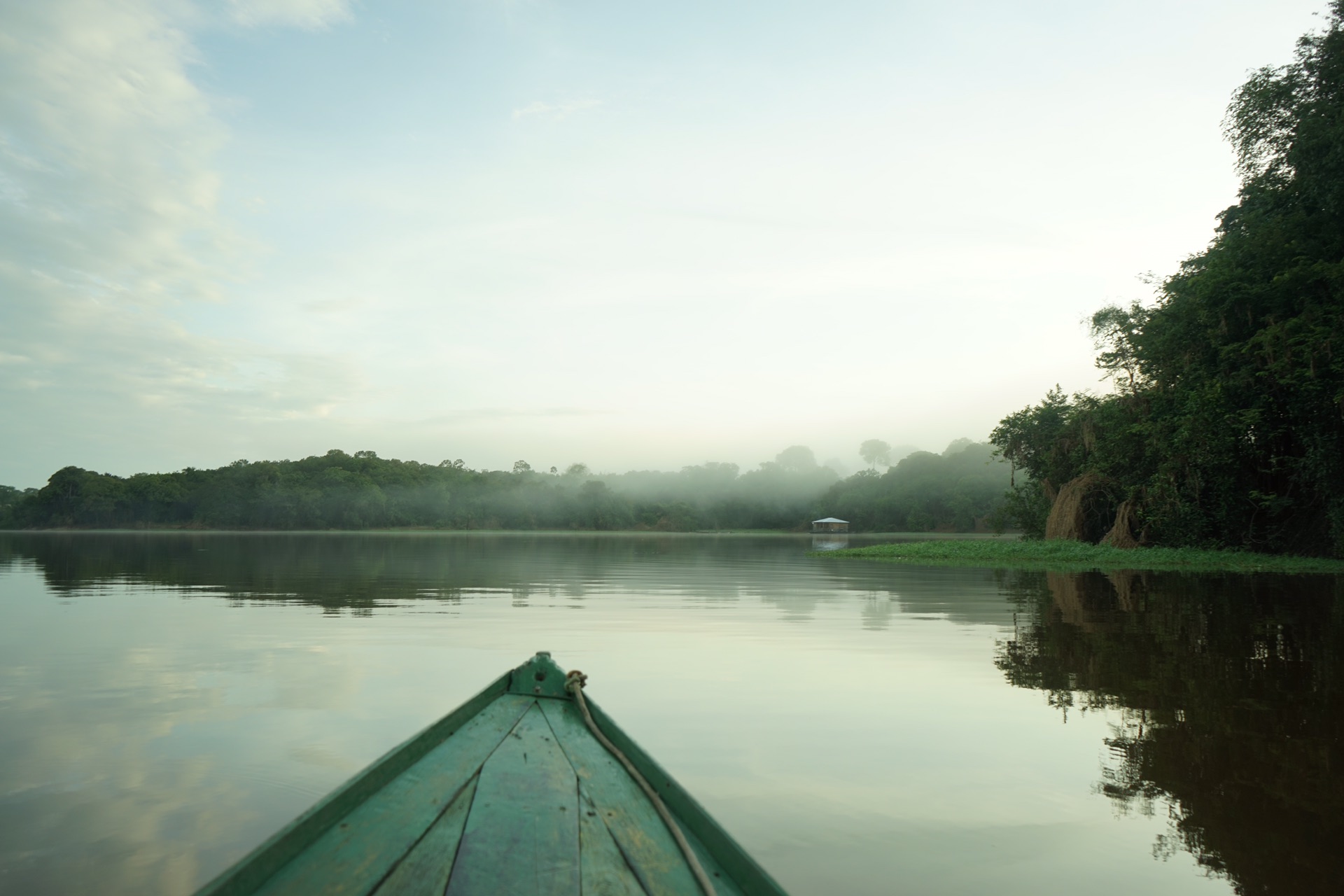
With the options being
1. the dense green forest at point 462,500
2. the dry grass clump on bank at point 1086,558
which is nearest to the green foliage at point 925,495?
the dense green forest at point 462,500

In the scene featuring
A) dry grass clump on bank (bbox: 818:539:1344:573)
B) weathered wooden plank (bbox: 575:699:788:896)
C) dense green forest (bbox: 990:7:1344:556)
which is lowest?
dry grass clump on bank (bbox: 818:539:1344:573)

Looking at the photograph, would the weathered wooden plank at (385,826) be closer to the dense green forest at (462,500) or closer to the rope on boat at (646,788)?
the rope on boat at (646,788)

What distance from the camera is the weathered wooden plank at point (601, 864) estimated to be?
2.15 m

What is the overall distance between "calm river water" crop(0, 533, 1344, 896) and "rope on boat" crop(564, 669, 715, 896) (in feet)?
2.87

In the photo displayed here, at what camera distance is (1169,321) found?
22.9m

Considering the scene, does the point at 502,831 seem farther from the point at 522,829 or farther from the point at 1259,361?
the point at 1259,361

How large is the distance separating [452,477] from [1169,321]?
90.0 metres

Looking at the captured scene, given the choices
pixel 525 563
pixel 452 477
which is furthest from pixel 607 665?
pixel 452 477

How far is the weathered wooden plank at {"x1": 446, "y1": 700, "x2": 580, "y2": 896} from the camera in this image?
2133mm

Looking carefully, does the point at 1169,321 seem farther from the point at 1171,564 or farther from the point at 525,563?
→ the point at 525,563

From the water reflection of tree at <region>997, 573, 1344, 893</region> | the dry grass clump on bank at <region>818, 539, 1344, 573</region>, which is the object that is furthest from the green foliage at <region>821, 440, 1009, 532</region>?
the water reflection of tree at <region>997, 573, 1344, 893</region>

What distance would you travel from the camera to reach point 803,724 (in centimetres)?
557

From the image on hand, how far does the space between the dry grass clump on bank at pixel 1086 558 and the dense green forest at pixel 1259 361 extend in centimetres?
149

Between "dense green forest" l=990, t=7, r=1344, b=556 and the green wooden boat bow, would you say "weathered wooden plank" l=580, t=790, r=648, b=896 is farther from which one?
"dense green forest" l=990, t=7, r=1344, b=556
